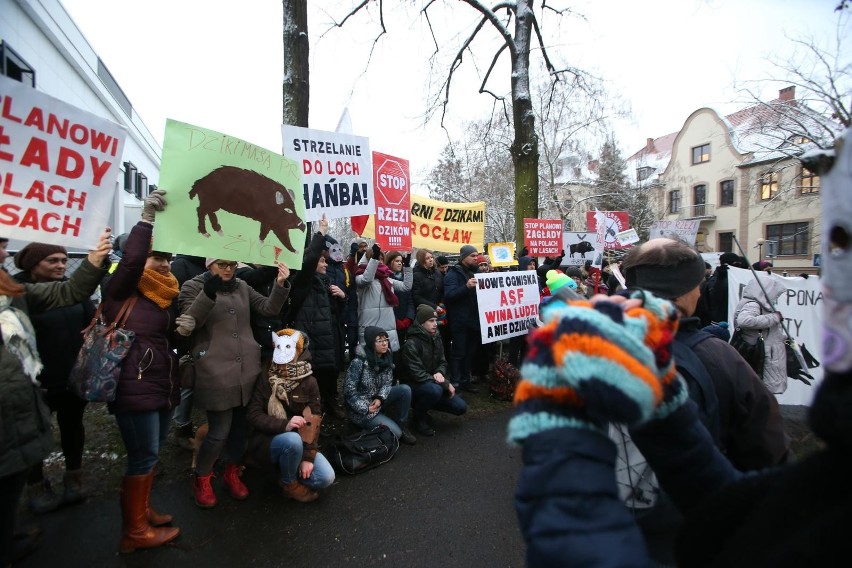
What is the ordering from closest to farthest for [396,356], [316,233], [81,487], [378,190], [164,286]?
[164,286] → [81,487] → [316,233] → [396,356] → [378,190]

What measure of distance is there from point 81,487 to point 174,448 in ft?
2.91

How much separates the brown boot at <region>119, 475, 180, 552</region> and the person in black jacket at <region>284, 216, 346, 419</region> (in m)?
1.84

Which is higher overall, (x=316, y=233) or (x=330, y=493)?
(x=316, y=233)

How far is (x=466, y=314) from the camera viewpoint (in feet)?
20.0

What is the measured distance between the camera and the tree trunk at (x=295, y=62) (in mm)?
5777

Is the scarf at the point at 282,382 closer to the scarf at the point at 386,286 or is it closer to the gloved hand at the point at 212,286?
the gloved hand at the point at 212,286

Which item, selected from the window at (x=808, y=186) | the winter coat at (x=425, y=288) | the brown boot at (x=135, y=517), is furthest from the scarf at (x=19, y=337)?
the window at (x=808, y=186)

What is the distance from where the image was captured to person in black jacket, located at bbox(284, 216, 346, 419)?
433 cm

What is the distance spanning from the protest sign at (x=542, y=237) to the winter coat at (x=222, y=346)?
635 cm

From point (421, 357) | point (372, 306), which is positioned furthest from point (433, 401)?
point (372, 306)

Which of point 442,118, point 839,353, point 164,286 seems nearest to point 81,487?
point 164,286

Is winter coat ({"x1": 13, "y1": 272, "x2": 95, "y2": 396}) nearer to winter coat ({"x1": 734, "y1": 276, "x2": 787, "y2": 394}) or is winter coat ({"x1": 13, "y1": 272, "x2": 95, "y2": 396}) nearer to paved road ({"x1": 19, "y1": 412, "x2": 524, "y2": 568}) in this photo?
paved road ({"x1": 19, "y1": 412, "x2": 524, "y2": 568})

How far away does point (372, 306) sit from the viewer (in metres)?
5.31

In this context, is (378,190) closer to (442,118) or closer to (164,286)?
(164,286)
